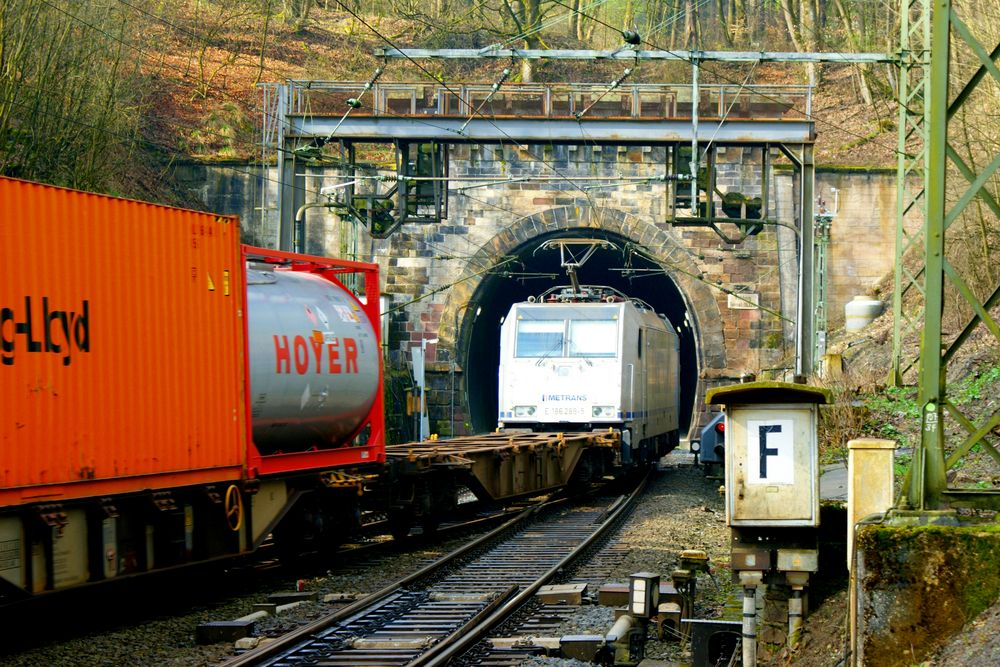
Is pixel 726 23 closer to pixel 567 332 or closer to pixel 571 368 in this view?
pixel 567 332

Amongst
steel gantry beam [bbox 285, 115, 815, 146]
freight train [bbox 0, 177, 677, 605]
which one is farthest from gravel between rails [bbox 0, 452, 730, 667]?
steel gantry beam [bbox 285, 115, 815, 146]

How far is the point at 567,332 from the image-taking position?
24.4 m

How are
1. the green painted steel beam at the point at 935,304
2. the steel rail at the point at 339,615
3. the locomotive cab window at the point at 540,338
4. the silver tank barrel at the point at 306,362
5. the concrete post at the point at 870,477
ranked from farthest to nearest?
the locomotive cab window at the point at 540,338 < the silver tank barrel at the point at 306,362 < the steel rail at the point at 339,615 < the concrete post at the point at 870,477 < the green painted steel beam at the point at 935,304

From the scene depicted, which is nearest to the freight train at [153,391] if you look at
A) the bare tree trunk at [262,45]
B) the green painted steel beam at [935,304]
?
the green painted steel beam at [935,304]

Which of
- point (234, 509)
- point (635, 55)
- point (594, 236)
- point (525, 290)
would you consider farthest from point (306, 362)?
point (525, 290)

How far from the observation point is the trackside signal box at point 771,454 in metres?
9.03

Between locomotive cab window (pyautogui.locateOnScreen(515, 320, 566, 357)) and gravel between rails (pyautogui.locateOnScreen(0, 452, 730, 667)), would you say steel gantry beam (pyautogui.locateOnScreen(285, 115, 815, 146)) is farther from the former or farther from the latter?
gravel between rails (pyautogui.locateOnScreen(0, 452, 730, 667))

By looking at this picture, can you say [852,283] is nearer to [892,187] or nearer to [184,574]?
[892,187]

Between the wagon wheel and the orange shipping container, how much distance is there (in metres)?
0.17

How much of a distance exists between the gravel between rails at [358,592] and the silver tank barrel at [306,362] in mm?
1559

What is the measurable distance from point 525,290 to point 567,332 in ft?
53.6

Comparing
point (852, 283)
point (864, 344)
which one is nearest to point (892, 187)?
point (852, 283)

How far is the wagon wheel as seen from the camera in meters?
12.3

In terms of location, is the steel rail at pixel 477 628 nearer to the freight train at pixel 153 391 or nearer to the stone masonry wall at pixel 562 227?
the freight train at pixel 153 391
